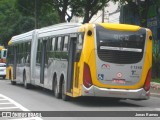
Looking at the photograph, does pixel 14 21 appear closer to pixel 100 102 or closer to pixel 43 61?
pixel 43 61

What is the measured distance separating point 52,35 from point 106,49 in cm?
528

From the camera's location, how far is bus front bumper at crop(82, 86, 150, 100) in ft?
59.1

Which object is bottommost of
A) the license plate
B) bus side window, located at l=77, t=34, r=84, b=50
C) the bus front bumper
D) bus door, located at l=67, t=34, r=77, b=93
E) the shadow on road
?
the shadow on road

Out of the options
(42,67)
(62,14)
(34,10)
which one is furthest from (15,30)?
(42,67)

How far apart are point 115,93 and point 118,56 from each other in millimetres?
1247

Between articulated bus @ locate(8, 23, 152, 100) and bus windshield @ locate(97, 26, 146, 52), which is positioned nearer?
articulated bus @ locate(8, 23, 152, 100)

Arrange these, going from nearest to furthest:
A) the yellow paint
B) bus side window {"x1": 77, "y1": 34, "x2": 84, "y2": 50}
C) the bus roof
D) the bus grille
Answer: the bus grille, the yellow paint, bus side window {"x1": 77, "y1": 34, "x2": 84, "y2": 50}, the bus roof

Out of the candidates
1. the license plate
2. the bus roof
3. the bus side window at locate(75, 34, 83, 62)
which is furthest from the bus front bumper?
the bus roof

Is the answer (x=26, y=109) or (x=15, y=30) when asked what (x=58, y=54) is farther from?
(x=15, y=30)

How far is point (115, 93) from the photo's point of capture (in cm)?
1822

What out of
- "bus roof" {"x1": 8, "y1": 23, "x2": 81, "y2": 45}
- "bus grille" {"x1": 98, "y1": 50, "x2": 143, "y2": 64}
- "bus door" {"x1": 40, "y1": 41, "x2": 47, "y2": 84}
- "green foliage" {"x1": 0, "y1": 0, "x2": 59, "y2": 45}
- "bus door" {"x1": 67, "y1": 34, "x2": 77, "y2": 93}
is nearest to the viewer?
"bus grille" {"x1": 98, "y1": 50, "x2": 143, "y2": 64}

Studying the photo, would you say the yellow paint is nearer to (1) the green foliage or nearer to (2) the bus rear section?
(2) the bus rear section

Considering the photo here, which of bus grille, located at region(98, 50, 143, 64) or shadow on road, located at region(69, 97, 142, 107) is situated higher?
bus grille, located at region(98, 50, 143, 64)

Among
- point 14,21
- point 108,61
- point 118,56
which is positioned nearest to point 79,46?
point 108,61
